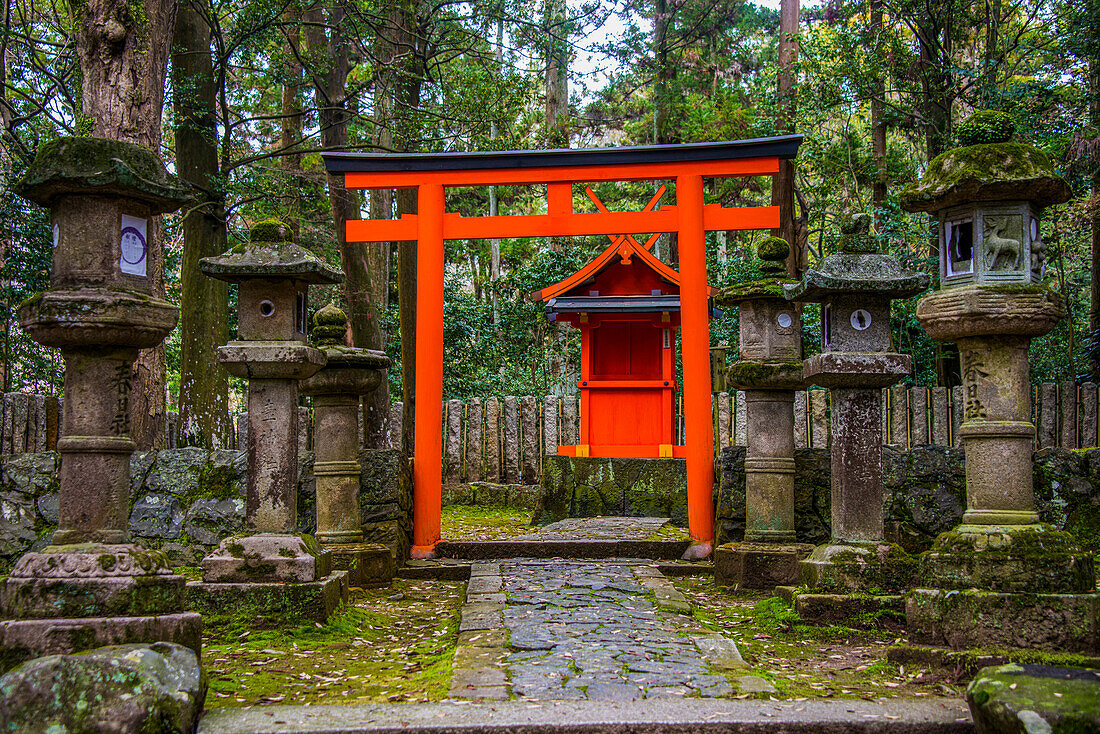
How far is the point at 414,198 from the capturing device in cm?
1329

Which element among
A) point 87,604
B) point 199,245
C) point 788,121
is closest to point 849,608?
point 87,604

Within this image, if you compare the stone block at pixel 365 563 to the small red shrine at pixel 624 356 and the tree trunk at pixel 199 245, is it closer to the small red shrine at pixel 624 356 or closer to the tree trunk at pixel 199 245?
the tree trunk at pixel 199 245

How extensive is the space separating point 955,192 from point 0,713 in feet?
16.8

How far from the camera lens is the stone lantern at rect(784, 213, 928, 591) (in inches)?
209

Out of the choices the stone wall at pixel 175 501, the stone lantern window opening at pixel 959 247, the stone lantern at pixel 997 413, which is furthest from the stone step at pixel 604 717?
the stone wall at pixel 175 501

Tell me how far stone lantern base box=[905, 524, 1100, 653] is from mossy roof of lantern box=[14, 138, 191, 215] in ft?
15.3

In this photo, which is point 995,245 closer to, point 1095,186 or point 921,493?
point 921,493

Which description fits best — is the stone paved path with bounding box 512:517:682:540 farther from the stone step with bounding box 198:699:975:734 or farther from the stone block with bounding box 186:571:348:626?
the stone step with bounding box 198:699:975:734

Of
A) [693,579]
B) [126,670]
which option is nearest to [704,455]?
[693,579]

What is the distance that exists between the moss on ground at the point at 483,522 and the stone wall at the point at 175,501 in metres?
2.28

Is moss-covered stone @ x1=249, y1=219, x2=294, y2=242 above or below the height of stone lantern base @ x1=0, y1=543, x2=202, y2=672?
above

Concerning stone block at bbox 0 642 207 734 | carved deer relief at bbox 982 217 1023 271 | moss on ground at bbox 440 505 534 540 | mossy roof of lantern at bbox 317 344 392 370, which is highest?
carved deer relief at bbox 982 217 1023 271

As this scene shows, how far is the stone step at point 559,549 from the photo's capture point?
8070mm

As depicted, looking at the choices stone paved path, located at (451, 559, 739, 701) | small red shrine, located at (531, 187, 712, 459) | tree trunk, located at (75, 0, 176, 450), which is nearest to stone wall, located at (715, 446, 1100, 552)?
stone paved path, located at (451, 559, 739, 701)
